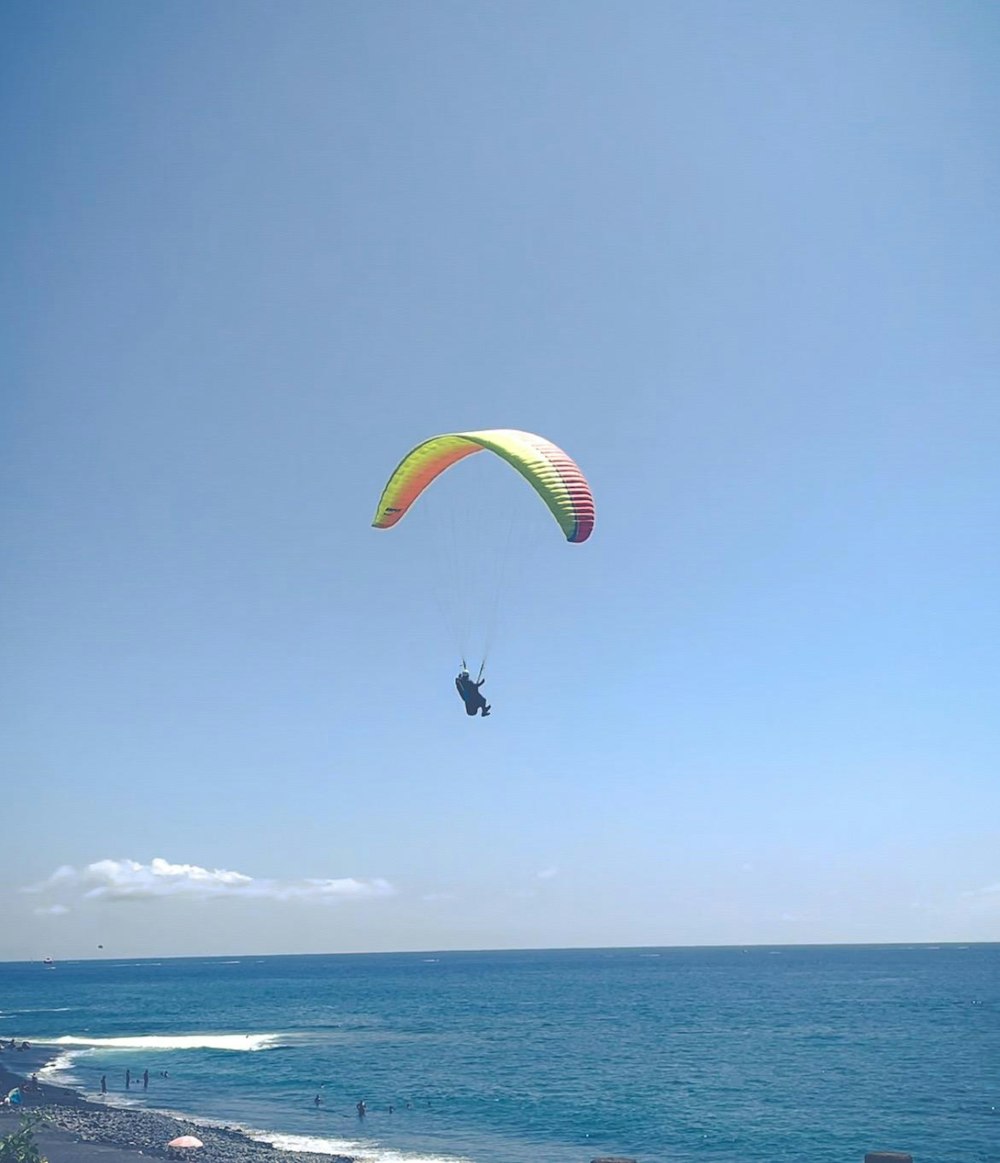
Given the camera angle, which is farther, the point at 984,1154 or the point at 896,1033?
the point at 896,1033

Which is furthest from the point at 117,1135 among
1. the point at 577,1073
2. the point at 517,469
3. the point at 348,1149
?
the point at 517,469

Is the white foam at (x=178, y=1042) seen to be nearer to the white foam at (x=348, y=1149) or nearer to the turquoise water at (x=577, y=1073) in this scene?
the turquoise water at (x=577, y=1073)

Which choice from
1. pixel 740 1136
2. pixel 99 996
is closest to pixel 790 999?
pixel 740 1136

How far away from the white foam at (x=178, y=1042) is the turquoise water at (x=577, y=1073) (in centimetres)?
27

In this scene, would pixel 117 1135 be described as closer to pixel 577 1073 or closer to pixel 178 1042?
pixel 577 1073

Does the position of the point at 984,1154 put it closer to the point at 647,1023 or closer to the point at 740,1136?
the point at 740,1136

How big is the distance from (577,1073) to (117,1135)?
22.6m

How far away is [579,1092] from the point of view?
41.5 metres

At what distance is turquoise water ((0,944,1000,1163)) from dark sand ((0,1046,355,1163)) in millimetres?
2065

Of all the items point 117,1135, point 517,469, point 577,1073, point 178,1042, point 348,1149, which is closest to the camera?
point 517,469

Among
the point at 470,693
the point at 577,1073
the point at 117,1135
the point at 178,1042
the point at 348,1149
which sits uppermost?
the point at 470,693

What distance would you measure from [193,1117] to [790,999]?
2751 inches

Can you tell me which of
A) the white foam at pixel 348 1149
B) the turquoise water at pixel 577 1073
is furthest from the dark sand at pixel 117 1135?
the turquoise water at pixel 577 1073

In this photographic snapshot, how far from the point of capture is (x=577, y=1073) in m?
46.7
